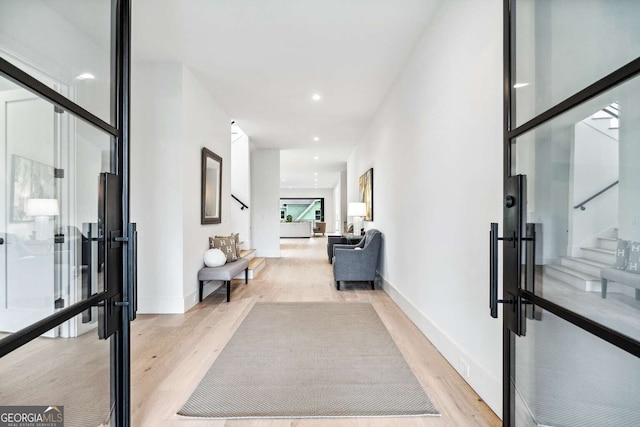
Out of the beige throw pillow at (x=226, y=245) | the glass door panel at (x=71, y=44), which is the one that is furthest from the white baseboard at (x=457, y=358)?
the beige throw pillow at (x=226, y=245)

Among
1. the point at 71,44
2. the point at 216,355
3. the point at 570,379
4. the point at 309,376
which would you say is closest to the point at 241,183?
the point at 216,355

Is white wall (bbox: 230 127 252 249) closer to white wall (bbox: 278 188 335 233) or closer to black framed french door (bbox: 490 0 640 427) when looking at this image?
black framed french door (bbox: 490 0 640 427)

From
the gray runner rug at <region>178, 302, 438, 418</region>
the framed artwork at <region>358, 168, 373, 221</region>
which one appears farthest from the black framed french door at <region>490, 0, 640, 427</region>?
the framed artwork at <region>358, 168, 373, 221</region>

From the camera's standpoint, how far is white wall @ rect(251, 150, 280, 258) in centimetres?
838

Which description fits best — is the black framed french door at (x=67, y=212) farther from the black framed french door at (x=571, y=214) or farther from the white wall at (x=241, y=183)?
the white wall at (x=241, y=183)

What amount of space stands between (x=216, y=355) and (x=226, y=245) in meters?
2.32

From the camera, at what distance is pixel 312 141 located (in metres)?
7.52

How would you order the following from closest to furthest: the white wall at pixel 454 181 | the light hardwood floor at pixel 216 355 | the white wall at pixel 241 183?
the light hardwood floor at pixel 216 355 → the white wall at pixel 454 181 → the white wall at pixel 241 183

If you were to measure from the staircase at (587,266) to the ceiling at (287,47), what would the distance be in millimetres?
2342

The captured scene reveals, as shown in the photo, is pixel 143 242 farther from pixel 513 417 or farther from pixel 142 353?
pixel 513 417

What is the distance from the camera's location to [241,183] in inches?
296

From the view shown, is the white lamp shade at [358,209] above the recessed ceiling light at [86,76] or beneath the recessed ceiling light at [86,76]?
beneath

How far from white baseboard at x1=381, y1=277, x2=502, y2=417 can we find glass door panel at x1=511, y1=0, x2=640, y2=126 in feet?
4.76

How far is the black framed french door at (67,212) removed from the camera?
48.2 inches
